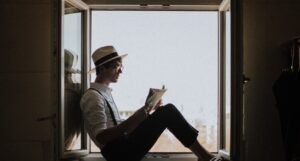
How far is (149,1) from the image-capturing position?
3549 millimetres

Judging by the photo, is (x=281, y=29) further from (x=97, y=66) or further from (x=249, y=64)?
(x=97, y=66)

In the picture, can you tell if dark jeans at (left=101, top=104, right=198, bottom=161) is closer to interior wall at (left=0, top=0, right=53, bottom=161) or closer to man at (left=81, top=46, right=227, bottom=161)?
man at (left=81, top=46, right=227, bottom=161)

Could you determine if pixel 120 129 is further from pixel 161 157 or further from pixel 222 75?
pixel 222 75

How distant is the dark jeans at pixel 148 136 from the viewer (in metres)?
3.01

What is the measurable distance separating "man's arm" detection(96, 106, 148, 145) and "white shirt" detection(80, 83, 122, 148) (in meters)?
0.03

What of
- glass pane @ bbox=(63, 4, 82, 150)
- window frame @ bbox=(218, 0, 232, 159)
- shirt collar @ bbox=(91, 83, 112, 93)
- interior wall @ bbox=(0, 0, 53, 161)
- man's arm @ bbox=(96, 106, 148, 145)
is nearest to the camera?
man's arm @ bbox=(96, 106, 148, 145)

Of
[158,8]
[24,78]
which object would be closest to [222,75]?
[158,8]

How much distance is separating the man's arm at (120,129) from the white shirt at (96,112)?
1.3 inches

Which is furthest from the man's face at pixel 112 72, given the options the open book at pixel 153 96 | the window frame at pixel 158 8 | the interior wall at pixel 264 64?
the interior wall at pixel 264 64

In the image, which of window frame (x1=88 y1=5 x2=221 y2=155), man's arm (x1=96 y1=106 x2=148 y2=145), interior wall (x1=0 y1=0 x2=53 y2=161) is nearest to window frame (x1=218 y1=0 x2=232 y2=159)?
window frame (x1=88 y1=5 x2=221 y2=155)

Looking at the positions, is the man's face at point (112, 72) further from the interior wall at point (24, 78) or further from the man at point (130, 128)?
the interior wall at point (24, 78)

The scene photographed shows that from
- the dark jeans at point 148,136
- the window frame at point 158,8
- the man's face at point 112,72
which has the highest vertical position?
the window frame at point 158,8

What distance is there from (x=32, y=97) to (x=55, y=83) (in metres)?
0.72

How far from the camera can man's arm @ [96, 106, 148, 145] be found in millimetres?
2953
